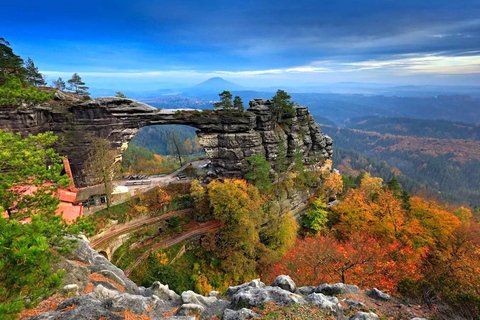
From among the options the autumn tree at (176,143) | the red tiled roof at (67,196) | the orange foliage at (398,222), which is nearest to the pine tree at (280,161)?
the orange foliage at (398,222)

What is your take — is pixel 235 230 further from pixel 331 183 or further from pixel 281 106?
pixel 331 183

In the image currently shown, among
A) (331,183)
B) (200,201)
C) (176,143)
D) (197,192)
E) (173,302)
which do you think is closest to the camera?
(173,302)

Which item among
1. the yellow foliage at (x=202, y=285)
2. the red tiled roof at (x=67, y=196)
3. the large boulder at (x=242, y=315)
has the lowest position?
the yellow foliage at (x=202, y=285)

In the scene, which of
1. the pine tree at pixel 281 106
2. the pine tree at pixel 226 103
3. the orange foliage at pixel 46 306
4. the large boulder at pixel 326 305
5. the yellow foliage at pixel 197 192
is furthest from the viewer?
the pine tree at pixel 281 106

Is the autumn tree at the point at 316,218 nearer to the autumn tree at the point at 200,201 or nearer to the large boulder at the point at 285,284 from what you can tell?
the autumn tree at the point at 200,201

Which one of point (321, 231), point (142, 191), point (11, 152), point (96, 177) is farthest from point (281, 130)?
point (11, 152)

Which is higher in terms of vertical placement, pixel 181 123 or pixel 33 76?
pixel 33 76

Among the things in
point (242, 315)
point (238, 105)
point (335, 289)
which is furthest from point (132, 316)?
point (238, 105)
